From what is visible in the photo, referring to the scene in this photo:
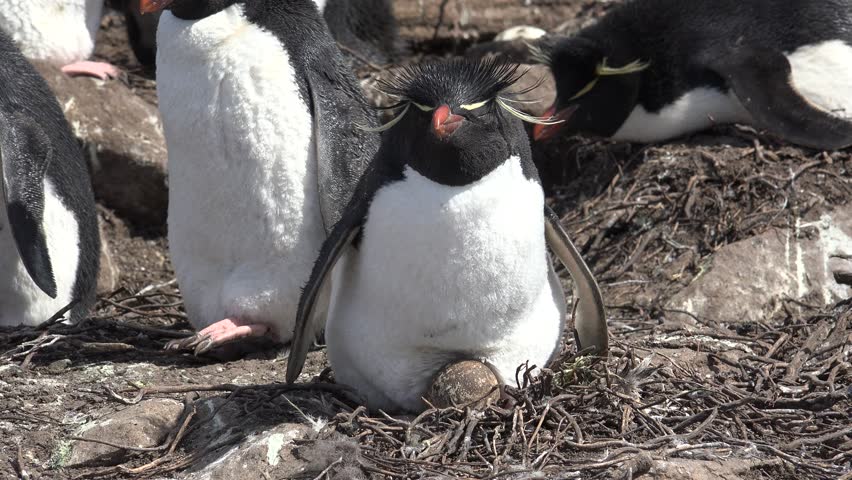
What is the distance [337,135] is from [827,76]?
2703 mm

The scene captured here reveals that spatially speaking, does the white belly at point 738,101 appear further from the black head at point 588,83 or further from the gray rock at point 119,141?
the gray rock at point 119,141

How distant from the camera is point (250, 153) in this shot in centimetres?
391

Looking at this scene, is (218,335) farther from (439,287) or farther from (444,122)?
(444,122)

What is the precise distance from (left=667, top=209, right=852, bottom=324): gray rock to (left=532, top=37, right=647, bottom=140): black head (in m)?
1.10

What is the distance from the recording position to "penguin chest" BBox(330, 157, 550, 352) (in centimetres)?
308

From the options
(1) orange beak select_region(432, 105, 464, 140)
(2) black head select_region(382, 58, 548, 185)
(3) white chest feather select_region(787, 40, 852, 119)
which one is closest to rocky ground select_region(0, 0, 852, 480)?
(3) white chest feather select_region(787, 40, 852, 119)

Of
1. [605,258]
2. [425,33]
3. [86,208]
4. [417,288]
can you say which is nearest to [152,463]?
[417,288]

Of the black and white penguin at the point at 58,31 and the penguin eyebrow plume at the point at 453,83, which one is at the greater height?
the penguin eyebrow plume at the point at 453,83

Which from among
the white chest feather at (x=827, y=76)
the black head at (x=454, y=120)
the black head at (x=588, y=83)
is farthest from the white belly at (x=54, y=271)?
the white chest feather at (x=827, y=76)

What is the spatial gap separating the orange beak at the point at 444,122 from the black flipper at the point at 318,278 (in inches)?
15.6

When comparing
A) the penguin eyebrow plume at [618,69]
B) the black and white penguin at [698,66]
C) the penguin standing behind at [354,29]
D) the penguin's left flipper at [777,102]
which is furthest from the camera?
the penguin standing behind at [354,29]

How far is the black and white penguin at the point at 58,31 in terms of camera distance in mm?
6211

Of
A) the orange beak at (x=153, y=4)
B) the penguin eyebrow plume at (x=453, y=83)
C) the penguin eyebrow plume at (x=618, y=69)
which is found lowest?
the penguin eyebrow plume at (x=618, y=69)

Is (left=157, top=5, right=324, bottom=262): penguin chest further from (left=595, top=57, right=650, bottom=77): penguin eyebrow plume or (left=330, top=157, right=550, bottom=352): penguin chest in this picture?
(left=595, top=57, right=650, bottom=77): penguin eyebrow plume
